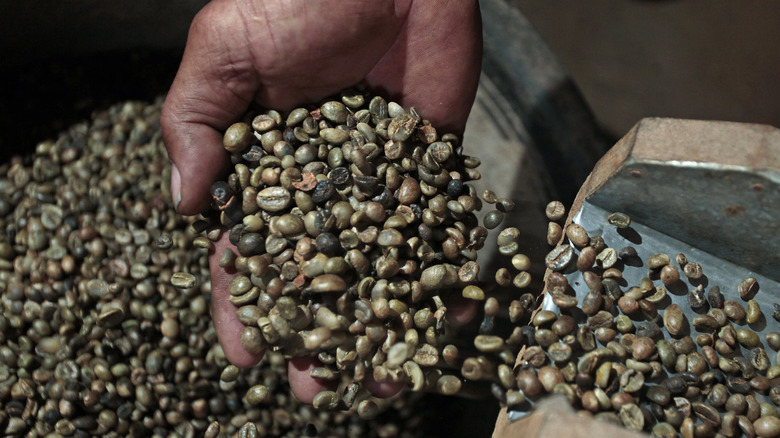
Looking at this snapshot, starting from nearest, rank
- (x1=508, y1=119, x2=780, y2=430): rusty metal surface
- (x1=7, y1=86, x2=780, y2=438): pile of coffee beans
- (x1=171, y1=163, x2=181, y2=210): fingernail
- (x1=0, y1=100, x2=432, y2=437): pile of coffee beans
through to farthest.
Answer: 1. (x1=508, y1=119, x2=780, y2=430): rusty metal surface
2. (x1=7, y1=86, x2=780, y2=438): pile of coffee beans
3. (x1=171, y1=163, x2=181, y2=210): fingernail
4. (x1=0, y1=100, x2=432, y2=437): pile of coffee beans

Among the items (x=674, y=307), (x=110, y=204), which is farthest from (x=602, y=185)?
(x=110, y=204)

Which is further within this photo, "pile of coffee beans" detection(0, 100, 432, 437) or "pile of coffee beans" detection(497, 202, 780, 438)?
"pile of coffee beans" detection(0, 100, 432, 437)

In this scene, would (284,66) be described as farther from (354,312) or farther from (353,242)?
(354,312)

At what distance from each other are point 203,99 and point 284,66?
20cm

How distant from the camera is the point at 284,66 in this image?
1402 mm

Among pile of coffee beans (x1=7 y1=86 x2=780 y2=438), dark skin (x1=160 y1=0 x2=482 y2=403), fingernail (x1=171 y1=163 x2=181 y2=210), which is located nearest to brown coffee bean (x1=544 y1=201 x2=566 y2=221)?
pile of coffee beans (x1=7 y1=86 x2=780 y2=438)

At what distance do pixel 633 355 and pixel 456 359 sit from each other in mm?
366

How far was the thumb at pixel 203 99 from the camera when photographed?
1.35 m

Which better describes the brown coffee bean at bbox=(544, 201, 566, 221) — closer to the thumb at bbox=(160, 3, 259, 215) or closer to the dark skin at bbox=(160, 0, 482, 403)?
the dark skin at bbox=(160, 0, 482, 403)

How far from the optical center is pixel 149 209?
1.82 metres

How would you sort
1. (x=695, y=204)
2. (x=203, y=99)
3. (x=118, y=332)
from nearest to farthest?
(x=695, y=204) → (x=203, y=99) → (x=118, y=332)

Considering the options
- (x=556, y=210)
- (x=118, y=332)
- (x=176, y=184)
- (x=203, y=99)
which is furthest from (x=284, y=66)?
(x=118, y=332)

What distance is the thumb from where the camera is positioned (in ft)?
4.44

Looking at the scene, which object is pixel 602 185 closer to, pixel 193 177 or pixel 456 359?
pixel 456 359
